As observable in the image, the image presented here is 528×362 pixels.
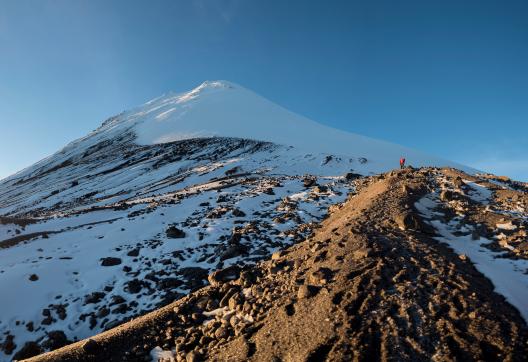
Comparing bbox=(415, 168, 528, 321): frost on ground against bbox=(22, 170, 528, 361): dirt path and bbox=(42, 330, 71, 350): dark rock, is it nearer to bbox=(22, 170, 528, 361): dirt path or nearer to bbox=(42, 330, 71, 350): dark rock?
bbox=(22, 170, 528, 361): dirt path

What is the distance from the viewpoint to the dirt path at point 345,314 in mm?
6371

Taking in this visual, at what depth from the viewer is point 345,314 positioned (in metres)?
7.27

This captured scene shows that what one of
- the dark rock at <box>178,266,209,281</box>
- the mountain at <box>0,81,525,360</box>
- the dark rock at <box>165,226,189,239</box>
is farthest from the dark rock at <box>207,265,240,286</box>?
the dark rock at <box>165,226,189,239</box>

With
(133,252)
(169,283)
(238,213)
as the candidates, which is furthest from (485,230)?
(133,252)

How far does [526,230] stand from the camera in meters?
11.2

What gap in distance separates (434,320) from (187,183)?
4014 cm

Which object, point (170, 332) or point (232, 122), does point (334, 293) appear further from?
point (232, 122)

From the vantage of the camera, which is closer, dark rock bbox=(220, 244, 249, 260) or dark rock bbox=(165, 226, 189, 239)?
dark rock bbox=(220, 244, 249, 260)

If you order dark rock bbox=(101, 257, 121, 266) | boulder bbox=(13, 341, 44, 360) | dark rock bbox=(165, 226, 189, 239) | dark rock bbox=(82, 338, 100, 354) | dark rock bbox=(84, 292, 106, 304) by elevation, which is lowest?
boulder bbox=(13, 341, 44, 360)

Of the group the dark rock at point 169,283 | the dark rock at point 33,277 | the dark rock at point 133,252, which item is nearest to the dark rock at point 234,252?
the dark rock at point 169,283

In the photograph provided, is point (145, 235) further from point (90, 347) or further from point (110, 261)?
point (90, 347)

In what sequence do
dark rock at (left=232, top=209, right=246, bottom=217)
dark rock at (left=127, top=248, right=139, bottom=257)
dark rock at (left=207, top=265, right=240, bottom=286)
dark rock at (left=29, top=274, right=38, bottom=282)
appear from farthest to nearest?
dark rock at (left=232, top=209, right=246, bottom=217), dark rock at (left=127, top=248, right=139, bottom=257), dark rock at (left=29, top=274, right=38, bottom=282), dark rock at (left=207, top=265, right=240, bottom=286)

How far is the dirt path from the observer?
20.9 ft

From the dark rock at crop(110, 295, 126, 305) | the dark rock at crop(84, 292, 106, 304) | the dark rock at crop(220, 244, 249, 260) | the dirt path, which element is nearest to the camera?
the dirt path
